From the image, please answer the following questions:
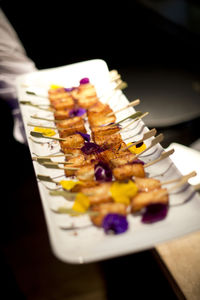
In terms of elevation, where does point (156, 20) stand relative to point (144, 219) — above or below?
above

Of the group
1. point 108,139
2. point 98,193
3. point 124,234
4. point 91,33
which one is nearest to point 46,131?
point 108,139

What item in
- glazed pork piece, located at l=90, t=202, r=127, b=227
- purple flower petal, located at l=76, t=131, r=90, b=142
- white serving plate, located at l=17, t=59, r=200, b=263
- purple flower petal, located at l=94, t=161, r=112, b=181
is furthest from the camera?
purple flower petal, located at l=76, t=131, r=90, b=142

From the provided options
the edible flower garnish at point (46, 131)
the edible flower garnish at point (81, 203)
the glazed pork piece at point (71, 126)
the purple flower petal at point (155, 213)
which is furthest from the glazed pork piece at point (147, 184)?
the edible flower garnish at point (46, 131)

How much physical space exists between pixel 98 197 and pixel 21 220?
1.56 metres

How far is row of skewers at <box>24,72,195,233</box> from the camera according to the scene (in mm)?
1010

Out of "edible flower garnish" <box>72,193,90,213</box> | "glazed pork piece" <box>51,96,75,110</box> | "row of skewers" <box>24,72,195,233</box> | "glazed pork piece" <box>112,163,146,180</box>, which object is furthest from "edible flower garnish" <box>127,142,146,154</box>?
"glazed pork piece" <box>51,96,75,110</box>

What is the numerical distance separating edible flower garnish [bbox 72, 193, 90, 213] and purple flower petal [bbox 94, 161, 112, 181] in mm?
141

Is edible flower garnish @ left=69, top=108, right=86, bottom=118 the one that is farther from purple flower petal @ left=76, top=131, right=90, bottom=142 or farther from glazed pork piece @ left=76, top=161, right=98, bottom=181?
glazed pork piece @ left=76, top=161, right=98, bottom=181

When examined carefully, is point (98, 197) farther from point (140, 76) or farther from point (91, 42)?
point (91, 42)

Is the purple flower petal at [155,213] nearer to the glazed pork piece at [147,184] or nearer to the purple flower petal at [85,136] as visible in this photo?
the glazed pork piece at [147,184]

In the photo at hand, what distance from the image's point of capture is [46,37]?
381 cm

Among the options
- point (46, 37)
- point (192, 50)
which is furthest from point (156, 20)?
point (46, 37)

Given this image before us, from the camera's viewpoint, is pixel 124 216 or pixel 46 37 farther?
pixel 46 37

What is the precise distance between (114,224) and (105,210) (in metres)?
0.09
